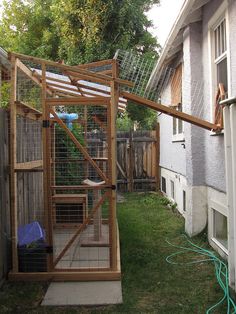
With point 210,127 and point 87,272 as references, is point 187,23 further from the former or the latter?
point 87,272

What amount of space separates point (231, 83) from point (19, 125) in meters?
3.14

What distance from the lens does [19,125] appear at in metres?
5.83

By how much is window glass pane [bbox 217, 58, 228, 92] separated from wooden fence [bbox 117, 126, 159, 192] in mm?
7554

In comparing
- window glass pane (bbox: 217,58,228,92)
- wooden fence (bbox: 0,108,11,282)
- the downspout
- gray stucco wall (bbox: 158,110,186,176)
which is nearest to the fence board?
wooden fence (bbox: 0,108,11,282)

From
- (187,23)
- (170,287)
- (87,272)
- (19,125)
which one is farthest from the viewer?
(187,23)

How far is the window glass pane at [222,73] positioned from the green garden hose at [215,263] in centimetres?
248

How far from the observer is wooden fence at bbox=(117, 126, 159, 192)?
1348cm

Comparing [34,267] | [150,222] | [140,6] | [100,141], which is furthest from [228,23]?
[140,6]

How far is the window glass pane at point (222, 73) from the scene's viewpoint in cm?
568

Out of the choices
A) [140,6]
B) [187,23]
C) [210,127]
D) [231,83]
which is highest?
[140,6]

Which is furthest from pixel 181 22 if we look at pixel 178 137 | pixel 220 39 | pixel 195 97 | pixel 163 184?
pixel 163 184

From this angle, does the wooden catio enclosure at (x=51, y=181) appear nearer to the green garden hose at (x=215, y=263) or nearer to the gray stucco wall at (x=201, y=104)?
the gray stucco wall at (x=201, y=104)

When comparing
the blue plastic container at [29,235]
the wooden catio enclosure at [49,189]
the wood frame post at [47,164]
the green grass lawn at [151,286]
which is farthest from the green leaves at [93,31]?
the blue plastic container at [29,235]

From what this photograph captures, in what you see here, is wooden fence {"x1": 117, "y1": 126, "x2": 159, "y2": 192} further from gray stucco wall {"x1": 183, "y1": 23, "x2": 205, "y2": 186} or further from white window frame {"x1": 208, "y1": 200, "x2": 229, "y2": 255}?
white window frame {"x1": 208, "y1": 200, "x2": 229, "y2": 255}
